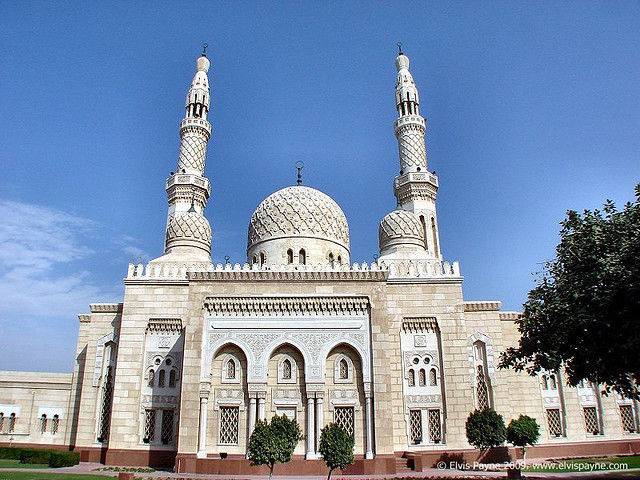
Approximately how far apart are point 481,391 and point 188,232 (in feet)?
48.9

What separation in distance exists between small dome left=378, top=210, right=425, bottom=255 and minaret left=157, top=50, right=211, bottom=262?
28.1 ft

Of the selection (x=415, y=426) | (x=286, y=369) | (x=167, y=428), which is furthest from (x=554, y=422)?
(x=167, y=428)

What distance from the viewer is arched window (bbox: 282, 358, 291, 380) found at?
18.6 m

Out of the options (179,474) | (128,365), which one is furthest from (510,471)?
(128,365)

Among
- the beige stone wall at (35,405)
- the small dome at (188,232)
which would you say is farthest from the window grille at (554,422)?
the beige stone wall at (35,405)

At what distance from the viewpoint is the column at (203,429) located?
56.9 feet

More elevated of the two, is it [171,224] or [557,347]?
[171,224]

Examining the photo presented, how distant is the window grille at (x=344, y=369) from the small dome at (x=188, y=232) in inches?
402

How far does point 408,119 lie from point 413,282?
11676 mm

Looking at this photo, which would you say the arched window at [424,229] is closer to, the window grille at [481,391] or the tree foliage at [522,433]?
the window grille at [481,391]

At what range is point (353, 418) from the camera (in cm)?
1812

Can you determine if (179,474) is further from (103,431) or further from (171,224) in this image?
(171,224)

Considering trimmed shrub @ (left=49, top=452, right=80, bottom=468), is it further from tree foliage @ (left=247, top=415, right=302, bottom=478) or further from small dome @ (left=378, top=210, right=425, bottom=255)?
small dome @ (left=378, top=210, right=425, bottom=255)

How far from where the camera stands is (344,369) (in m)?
18.7
